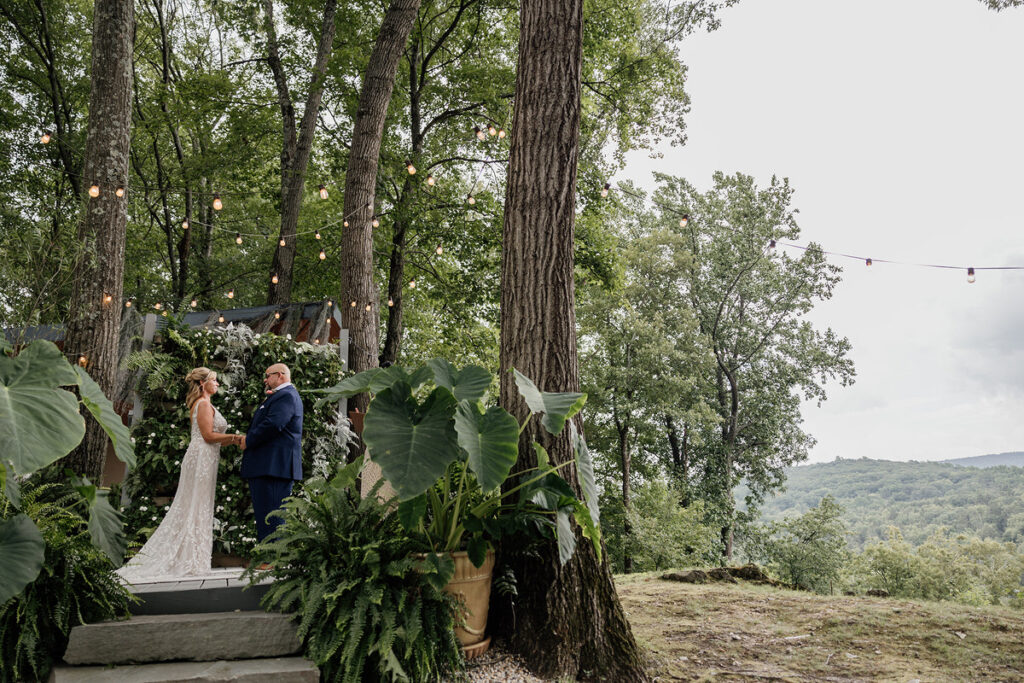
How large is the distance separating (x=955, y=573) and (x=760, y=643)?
17.9 m

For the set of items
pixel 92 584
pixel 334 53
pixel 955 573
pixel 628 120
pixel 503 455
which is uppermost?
pixel 334 53

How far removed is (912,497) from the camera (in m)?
23.5

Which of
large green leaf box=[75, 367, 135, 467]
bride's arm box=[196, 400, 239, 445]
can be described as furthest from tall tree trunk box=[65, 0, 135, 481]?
large green leaf box=[75, 367, 135, 467]

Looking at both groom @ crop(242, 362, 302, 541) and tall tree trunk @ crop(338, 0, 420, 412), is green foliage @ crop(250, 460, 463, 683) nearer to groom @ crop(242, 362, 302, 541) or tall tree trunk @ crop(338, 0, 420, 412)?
groom @ crop(242, 362, 302, 541)

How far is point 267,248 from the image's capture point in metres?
15.4

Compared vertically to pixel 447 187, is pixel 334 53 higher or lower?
higher

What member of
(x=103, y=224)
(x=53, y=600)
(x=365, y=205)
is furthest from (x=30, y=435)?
(x=365, y=205)

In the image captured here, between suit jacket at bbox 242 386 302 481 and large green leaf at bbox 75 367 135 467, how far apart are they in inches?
40.6

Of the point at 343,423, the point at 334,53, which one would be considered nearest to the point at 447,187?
the point at 334,53

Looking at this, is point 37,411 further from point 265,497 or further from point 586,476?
point 586,476

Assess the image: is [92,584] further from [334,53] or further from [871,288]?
[871,288]

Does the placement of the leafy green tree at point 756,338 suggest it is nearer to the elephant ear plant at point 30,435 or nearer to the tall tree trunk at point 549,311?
the tall tree trunk at point 549,311

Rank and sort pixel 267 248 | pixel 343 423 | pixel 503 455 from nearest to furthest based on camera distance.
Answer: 1. pixel 503 455
2. pixel 343 423
3. pixel 267 248

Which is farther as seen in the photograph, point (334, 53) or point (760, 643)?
point (334, 53)
